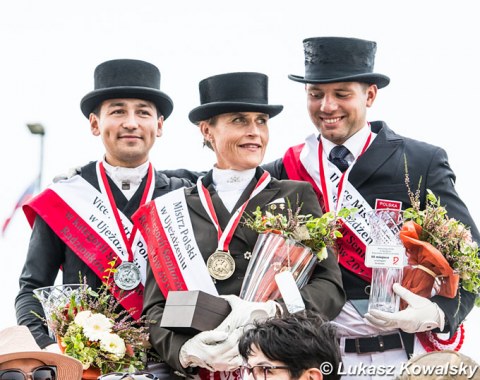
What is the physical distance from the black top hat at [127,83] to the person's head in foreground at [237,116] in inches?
24.0

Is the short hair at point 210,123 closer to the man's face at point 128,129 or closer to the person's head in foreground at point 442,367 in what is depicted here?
the man's face at point 128,129

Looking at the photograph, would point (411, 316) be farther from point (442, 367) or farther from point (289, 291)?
point (442, 367)

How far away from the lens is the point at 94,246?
8.50 meters

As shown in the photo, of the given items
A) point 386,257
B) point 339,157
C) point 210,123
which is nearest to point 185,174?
point 210,123

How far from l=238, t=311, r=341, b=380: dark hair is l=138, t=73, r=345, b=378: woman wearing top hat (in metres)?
0.68

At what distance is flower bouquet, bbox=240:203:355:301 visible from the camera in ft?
24.0

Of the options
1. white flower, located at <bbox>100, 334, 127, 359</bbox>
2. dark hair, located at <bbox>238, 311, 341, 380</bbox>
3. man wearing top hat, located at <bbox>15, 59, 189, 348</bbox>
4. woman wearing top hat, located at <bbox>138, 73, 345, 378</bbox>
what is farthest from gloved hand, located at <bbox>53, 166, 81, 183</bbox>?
dark hair, located at <bbox>238, 311, 341, 380</bbox>

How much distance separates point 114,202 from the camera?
8.69m

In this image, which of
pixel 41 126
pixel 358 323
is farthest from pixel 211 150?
pixel 41 126

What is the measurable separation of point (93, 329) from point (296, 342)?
1.73m

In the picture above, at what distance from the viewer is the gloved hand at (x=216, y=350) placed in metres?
7.06

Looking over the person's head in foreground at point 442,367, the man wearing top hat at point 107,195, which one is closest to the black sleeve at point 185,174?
the man wearing top hat at point 107,195

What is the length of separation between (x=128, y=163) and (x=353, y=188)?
65.9 inches

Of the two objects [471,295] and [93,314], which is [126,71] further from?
[471,295]
